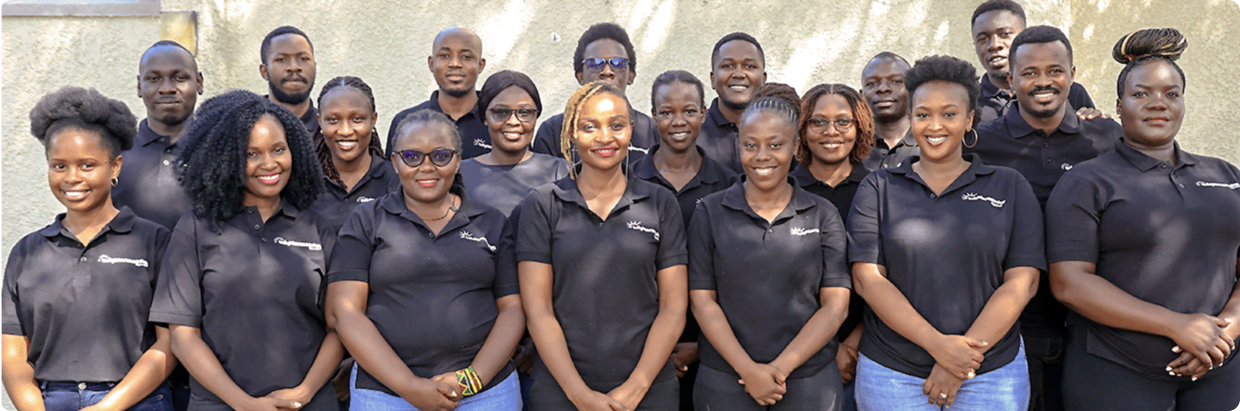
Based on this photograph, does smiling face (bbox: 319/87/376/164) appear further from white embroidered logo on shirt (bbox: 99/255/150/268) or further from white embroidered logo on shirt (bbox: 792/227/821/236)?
white embroidered logo on shirt (bbox: 792/227/821/236)

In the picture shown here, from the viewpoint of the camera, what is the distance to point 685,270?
3.72m

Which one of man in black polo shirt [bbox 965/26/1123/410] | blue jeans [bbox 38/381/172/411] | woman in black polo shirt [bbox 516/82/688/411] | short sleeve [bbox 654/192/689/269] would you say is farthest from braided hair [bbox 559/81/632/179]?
blue jeans [bbox 38/381/172/411]

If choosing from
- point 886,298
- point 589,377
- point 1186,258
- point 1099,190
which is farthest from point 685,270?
point 1186,258

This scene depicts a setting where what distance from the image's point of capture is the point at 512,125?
450cm

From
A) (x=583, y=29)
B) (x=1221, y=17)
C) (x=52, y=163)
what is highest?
(x=1221, y=17)

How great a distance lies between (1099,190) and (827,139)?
1.16 meters

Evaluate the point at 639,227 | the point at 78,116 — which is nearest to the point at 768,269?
the point at 639,227

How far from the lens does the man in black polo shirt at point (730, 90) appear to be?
496 cm

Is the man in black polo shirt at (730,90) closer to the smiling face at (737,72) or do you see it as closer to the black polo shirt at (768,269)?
→ the smiling face at (737,72)

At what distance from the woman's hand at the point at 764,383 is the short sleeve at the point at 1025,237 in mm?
1055

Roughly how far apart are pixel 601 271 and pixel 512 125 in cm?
121

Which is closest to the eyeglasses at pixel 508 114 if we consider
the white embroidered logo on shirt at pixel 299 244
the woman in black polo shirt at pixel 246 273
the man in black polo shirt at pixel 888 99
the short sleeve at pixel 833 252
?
the woman in black polo shirt at pixel 246 273

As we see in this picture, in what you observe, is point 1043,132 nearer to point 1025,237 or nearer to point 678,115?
point 1025,237

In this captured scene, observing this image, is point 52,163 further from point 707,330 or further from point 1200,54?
point 1200,54
